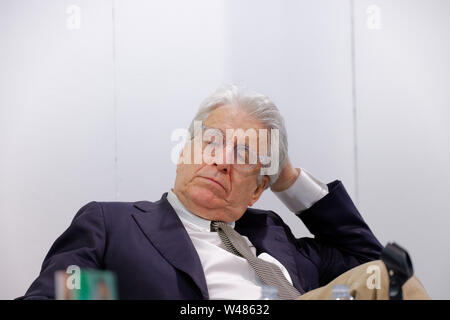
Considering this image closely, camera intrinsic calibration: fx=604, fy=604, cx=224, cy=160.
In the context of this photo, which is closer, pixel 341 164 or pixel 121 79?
pixel 121 79

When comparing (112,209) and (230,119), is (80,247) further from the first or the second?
(230,119)

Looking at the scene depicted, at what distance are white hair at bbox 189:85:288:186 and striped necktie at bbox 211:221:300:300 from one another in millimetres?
197

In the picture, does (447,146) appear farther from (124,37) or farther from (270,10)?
(124,37)

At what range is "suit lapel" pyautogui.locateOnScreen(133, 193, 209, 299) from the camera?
5.30 feet

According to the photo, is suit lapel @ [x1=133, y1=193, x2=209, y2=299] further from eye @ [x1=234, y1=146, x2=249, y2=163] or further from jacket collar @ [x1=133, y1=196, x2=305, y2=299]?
eye @ [x1=234, y1=146, x2=249, y2=163]

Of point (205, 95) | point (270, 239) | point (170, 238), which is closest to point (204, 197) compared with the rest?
point (170, 238)

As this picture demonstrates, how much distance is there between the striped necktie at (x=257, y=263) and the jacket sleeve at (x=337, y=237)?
0.94 ft

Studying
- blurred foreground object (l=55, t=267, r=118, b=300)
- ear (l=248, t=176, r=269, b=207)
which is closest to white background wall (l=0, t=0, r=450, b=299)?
ear (l=248, t=176, r=269, b=207)

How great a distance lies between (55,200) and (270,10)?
99cm

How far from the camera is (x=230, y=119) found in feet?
5.90

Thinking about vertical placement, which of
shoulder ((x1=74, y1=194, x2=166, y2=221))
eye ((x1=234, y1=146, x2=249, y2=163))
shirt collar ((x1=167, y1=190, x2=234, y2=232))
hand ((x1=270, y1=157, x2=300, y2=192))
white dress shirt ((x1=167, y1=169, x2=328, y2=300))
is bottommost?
white dress shirt ((x1=167, y1=169, x2=328, y2=300))

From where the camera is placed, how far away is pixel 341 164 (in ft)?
7.32

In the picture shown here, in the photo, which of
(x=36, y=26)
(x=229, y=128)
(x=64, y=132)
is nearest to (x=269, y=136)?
(x=229, y=128)

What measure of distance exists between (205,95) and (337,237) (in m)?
0.65
